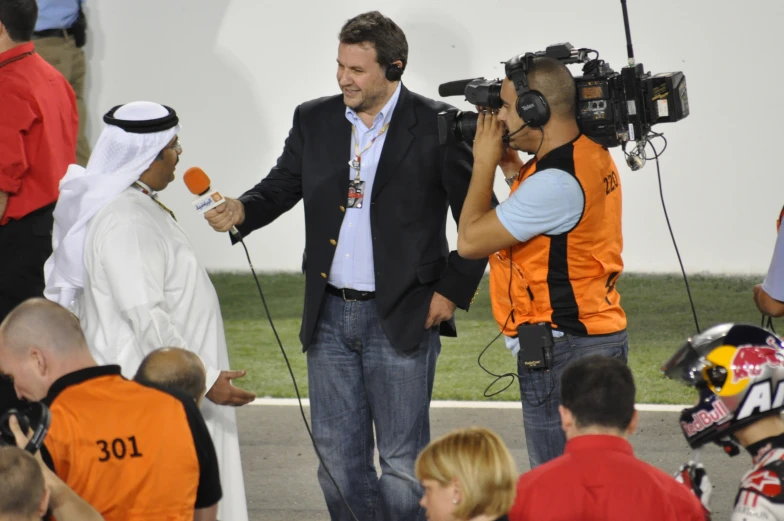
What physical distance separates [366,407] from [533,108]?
1.26 m

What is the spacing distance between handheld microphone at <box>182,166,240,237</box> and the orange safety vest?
3.13 feet

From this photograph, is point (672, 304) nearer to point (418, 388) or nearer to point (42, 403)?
point (418, 388)

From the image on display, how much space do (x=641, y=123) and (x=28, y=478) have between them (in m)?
2.03

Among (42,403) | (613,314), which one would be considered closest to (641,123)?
(613,314)

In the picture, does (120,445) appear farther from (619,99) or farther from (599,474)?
(619,99)

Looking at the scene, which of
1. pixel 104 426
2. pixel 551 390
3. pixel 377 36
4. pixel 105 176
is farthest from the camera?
pixel 377 36

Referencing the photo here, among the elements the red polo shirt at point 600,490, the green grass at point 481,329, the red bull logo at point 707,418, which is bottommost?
the green grass at point 481,329

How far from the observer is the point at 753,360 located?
2.57 metres

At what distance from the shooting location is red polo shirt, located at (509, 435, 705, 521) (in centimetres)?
253

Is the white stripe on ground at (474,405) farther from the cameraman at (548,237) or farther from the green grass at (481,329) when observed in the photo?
the cameraman at (548,237)

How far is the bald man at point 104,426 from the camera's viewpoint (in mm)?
2672

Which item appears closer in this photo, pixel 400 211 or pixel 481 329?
pixel 400 211

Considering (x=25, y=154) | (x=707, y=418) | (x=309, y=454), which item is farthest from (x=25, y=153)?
(x=707, y=418)

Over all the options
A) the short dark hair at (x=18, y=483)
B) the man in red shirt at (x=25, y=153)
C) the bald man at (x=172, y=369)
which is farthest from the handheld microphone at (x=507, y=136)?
the man in red shirt at (x=25, y=153)
